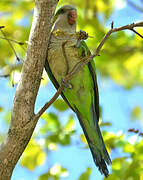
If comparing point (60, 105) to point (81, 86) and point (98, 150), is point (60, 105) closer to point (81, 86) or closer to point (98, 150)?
point (81, 86)

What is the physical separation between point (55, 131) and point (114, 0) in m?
2.24

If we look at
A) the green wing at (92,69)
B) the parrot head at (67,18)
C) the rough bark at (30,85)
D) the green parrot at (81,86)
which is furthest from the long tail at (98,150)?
the parrot head at (67,18)

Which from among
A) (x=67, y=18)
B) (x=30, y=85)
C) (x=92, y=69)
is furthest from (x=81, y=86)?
(x=30, y=85)

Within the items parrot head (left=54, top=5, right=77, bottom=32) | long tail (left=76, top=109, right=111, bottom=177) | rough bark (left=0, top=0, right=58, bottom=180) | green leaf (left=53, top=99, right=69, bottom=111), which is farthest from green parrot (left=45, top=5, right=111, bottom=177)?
rough bark (left=0, top=0, right=58, bottom=180)

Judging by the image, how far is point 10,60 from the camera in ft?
14.7

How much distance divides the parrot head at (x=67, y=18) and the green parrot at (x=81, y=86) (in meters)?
0.48

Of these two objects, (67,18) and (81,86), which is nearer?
(81,86)

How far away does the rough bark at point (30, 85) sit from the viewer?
2145 millimetres

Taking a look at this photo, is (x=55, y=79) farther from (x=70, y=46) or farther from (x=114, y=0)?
(x=114, y=0)

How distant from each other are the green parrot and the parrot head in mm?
478

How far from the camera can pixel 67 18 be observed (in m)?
3.60

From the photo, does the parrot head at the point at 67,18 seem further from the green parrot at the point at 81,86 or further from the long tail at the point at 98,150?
the long tail at the point at 98,150

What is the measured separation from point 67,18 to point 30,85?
1612 millimetres

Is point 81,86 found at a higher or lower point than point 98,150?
higher
